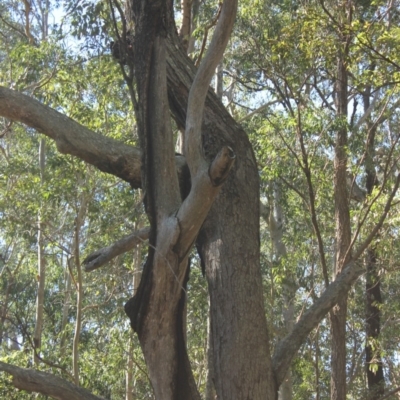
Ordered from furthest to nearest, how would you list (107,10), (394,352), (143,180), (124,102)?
(394,352), (124,102), (107,10), (143,180)

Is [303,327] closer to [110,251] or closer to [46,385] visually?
[110,251]

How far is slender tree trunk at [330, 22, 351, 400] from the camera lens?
6.64 metres

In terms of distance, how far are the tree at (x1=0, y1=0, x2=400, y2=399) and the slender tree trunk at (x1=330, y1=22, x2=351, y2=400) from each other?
7.74ft

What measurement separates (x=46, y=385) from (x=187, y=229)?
43.8 inches

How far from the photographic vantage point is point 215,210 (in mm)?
3799

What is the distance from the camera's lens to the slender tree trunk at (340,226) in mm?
6645

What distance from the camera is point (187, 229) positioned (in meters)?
3.29

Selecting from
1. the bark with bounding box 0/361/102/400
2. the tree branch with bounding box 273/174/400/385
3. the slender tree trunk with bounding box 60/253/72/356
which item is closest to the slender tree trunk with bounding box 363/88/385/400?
the slender tree trunk with bounding box 60/253/72/356

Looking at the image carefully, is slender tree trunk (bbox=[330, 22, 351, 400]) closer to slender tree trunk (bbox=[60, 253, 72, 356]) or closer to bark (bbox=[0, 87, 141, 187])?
bark (bbox=[0, 87, 141, 187])

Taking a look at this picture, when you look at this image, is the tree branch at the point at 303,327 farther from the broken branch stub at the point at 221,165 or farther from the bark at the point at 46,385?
the broken branch stub at the point at 221,165

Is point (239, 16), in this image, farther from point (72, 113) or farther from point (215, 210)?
point (215, 210)

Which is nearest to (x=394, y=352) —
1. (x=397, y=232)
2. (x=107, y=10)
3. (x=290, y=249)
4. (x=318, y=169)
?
(x=290, y=249)

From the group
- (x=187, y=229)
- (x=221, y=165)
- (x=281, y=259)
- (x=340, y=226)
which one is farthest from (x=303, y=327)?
(x=281, y=259)

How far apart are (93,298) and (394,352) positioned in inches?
222
